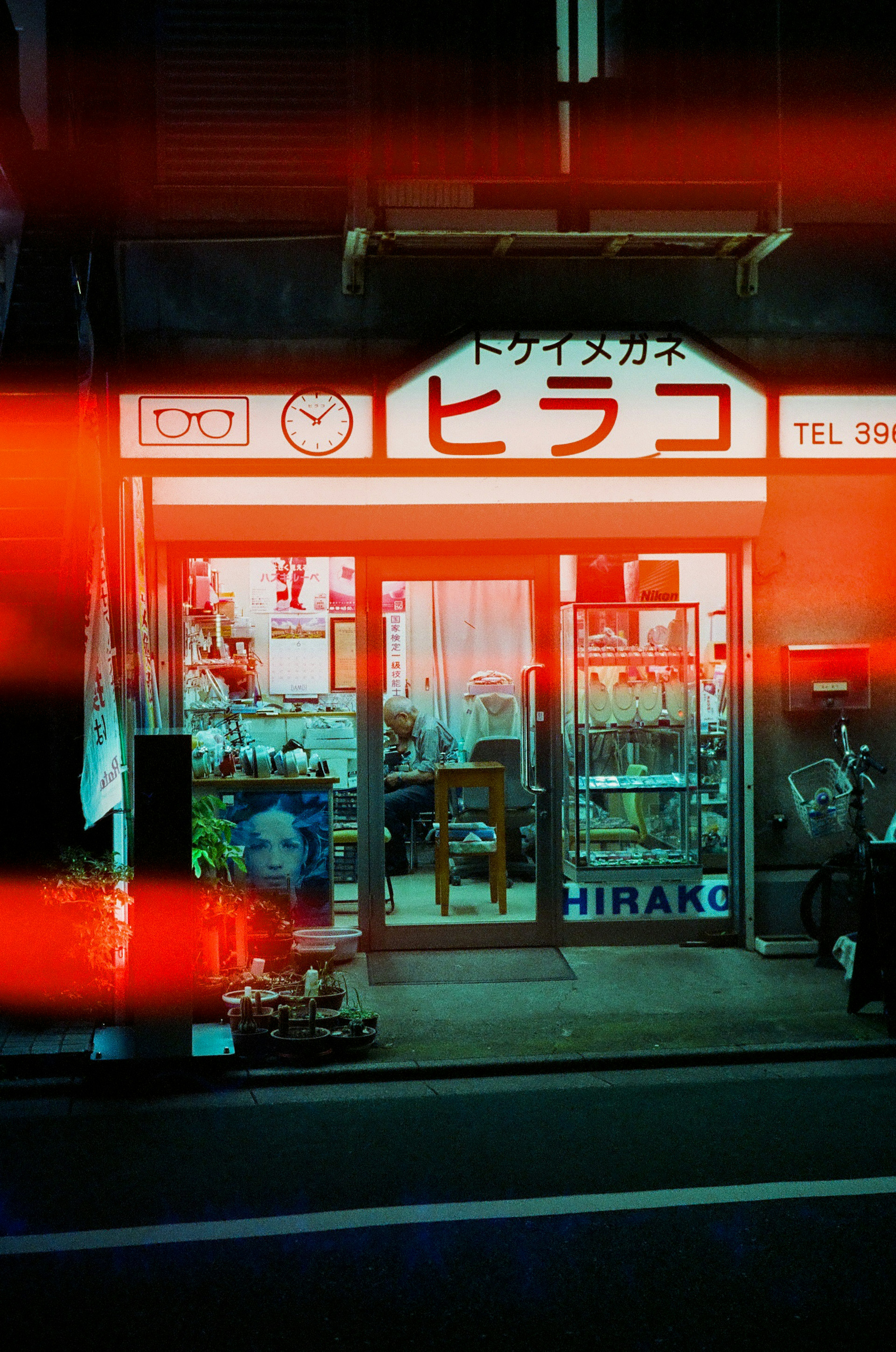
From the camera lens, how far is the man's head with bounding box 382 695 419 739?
993 cm

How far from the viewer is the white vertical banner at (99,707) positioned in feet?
22.5

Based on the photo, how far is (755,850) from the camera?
31.9ft

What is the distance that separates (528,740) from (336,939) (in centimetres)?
216

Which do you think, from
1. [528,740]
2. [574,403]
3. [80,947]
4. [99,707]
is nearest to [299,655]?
[528,740]

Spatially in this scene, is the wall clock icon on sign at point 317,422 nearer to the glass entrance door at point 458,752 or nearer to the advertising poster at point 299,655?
the glass entrance door at point 458,752

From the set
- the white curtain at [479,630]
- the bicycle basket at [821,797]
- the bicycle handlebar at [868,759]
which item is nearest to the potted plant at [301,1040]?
the white curtain at [479,630]

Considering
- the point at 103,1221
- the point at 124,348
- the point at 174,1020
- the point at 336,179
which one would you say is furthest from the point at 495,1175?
the point at 336,179

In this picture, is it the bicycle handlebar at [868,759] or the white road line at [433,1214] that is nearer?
the white road line at [433,1214]

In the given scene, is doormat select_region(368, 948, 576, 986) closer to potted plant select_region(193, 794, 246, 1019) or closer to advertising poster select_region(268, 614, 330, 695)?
potted plant select_region(193, 794, 246, 1019)

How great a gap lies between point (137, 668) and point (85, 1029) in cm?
262

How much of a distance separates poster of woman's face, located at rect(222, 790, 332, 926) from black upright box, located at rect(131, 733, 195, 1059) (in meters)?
2.63

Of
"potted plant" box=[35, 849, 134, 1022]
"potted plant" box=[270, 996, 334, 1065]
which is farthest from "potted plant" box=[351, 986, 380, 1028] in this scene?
"potted plant" box=[35, 849, 134, 1022]

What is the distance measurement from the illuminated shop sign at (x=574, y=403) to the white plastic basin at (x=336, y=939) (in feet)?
11.6

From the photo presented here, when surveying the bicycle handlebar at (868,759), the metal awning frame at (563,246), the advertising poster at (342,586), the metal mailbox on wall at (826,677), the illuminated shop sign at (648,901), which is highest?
the metal awning frame at (563,246)
